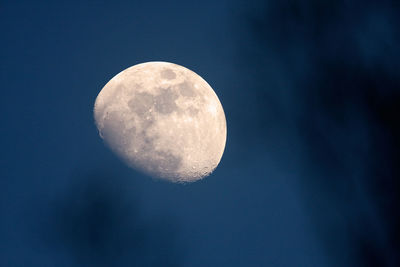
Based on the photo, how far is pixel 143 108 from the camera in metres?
11.2

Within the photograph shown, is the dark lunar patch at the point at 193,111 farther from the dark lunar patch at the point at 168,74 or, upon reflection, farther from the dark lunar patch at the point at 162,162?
the dark lunar patch at the point at 162,162

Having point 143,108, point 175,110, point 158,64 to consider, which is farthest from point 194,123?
point 158,64

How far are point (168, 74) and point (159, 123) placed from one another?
1.92 m

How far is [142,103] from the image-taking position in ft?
37.0

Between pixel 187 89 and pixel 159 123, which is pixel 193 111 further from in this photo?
pixel 159 123

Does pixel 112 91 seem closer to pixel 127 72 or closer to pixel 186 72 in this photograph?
pixel 127 72

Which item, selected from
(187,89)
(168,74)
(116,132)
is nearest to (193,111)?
(187,89)

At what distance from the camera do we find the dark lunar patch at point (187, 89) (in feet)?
38.9

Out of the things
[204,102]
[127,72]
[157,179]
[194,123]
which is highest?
[127,72]

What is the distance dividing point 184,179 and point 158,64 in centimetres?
394

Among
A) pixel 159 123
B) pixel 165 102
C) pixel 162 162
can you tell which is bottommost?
pixel 162 162

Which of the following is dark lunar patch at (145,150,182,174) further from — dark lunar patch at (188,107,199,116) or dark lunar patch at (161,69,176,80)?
dark lunar patch at (161,69,176,80)

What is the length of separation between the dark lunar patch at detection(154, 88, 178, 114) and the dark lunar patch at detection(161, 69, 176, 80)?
65 centimetres

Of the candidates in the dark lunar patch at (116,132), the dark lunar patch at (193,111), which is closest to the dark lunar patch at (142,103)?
the dark lunar patch at (116,132)
